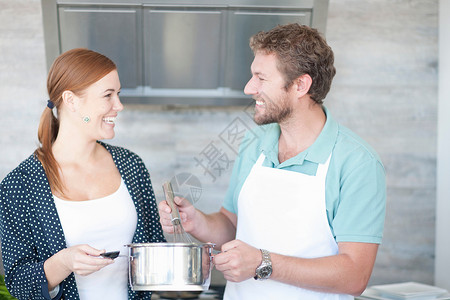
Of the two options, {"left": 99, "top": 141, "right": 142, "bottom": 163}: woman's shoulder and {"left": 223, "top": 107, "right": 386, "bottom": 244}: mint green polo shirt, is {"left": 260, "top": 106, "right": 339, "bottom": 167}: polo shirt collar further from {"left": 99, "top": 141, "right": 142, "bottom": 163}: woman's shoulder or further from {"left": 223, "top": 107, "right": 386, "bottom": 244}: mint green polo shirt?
{"left": 99, "top": 141, "right": 142, "bottom": 163}: woman's shoulder

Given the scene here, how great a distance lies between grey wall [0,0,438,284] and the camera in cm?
260

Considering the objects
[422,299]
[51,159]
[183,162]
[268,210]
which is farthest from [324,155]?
[183,162]

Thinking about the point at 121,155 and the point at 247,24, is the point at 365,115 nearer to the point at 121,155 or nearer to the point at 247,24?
the point at 247,24

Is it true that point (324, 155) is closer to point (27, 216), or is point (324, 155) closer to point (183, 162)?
point (27, 216)

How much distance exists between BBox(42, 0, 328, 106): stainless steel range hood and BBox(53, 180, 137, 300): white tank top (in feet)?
3.16

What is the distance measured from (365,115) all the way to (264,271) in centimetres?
159

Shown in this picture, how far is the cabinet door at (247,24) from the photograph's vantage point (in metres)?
2.40

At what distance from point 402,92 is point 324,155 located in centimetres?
141

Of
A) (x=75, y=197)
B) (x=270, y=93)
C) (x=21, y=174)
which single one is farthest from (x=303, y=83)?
(x=21, y=174)

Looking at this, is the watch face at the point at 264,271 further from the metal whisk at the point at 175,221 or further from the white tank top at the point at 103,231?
the white tank top at the point at 103,231

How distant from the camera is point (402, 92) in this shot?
2.71 metres

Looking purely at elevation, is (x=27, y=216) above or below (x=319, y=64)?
below

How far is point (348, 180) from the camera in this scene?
141 centimetres

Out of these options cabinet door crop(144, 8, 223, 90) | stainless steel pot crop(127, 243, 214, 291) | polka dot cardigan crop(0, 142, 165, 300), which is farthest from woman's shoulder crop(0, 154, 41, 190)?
cabinet door crop(144, 8, 223, 90)
